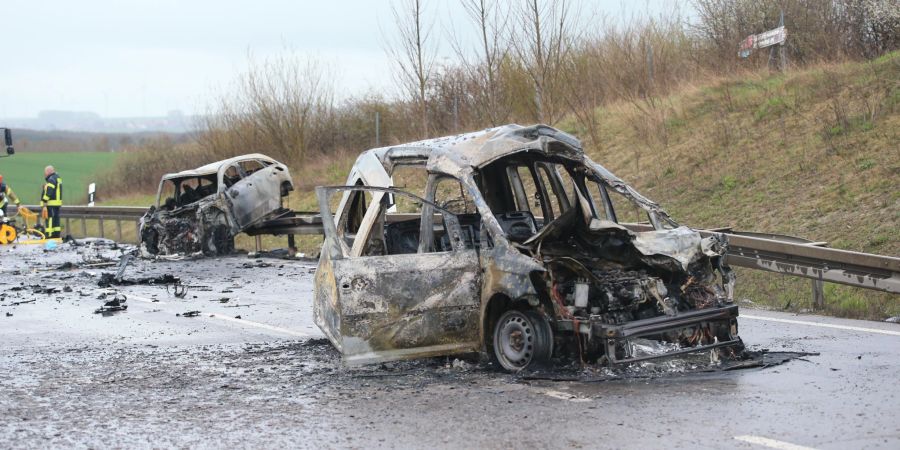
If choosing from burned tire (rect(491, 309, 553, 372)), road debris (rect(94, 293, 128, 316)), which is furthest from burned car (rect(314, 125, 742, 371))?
road debris (rect(94, 293, 128, 316))

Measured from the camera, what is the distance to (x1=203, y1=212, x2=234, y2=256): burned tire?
2152 centimetres

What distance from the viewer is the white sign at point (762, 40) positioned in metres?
22.0

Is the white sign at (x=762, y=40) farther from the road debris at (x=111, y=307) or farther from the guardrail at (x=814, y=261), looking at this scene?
the road debris at (x=111, y=307)

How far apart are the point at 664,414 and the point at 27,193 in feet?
168

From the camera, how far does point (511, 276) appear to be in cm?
805

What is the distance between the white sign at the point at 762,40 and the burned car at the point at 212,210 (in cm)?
1052

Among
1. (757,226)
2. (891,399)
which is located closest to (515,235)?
(891,399)

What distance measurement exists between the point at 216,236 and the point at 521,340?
1434 centimetres

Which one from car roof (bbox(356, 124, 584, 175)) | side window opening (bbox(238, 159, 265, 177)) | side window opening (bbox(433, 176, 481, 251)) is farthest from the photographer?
side window opening (bbox(238, 159, 265, 177))

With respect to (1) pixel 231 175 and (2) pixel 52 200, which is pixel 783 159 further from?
(2) pixel 52 200

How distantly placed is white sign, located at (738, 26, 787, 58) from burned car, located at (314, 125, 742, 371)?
45.9 ft

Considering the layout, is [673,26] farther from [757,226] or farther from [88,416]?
[88,416]

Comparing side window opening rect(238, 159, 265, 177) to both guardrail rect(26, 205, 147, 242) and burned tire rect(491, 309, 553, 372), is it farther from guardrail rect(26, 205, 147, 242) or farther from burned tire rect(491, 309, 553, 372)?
burned tire rect(491, 309, 553, 372)

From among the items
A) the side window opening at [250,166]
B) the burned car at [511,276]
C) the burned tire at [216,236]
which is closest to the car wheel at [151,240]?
the burned tire at [216,236]
